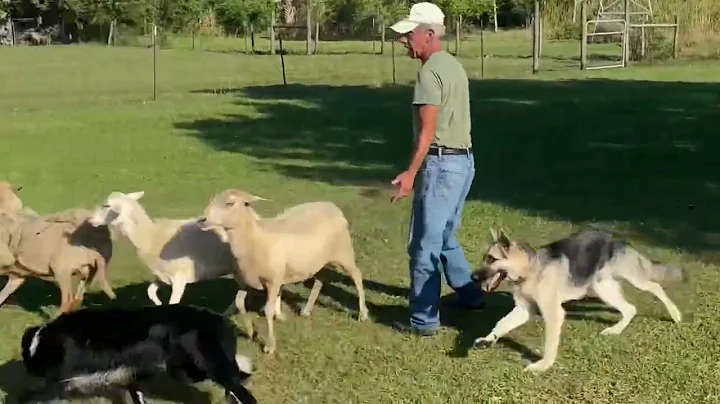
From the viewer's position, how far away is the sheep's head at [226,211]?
7.39m

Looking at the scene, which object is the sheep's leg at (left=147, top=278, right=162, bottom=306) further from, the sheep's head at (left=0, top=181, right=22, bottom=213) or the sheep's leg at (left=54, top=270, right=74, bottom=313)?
the sheep's head at (left=0, top=181, right=22, bottom=213)

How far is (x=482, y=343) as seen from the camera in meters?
7.33

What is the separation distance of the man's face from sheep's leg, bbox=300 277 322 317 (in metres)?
2.37

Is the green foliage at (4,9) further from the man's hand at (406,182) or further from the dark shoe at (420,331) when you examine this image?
the man's hand at (406,182)

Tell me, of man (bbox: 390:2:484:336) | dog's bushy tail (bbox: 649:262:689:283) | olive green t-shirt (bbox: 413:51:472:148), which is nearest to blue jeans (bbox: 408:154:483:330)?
man (bbox: 390:2:484:336)

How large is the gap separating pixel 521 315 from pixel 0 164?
1262cm

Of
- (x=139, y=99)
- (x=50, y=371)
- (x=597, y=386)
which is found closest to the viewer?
(x=50, y=371)

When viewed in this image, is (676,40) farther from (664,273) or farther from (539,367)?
(539,367)

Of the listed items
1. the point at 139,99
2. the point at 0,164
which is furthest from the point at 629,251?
the point at 139,99

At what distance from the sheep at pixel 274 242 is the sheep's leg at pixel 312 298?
28cm

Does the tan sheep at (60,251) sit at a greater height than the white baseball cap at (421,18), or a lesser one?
lesser

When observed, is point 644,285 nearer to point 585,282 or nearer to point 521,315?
point 585,282

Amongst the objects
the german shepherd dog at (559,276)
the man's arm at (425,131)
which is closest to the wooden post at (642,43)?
the german shepherd dog at (559,276)

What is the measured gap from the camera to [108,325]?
5.88 meters
